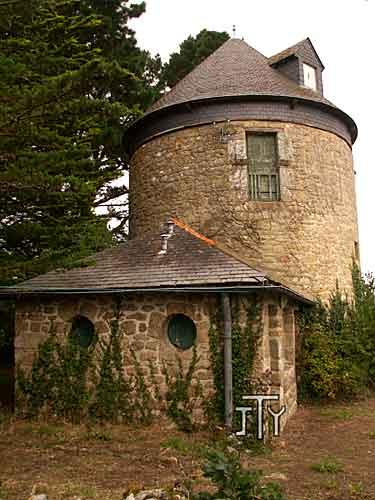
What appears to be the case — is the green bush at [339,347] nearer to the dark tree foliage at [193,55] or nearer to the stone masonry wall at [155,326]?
the stone masonry wall at [155,326]

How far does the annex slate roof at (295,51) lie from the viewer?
45.3ft

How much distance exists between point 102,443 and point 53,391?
5.88 feet

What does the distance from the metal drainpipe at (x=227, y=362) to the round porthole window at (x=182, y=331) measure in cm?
61

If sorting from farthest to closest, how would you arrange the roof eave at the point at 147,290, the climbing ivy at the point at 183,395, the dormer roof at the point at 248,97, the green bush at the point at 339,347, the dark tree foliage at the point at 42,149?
the dormer roof at the point at 248,97
the green bush at the point at 339,347
the climbing ivy at the point at 183,395
the roof eave at the point at 147,290
the dark tree foliage at the point at 42,149

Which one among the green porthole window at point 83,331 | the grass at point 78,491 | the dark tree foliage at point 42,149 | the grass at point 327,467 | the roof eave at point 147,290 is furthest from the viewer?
the green porthole window at point 83,331

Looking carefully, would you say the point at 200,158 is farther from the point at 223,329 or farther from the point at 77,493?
the point at 77,493

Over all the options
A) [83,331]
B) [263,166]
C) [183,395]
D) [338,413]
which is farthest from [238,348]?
[263,166]

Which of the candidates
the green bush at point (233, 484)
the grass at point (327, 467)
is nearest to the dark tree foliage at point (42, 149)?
the grass at point (327, 467)

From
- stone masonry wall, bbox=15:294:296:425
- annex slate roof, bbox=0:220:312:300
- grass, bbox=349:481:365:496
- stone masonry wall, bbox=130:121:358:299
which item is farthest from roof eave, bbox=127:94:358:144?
grass, bbox=349:481:365:496

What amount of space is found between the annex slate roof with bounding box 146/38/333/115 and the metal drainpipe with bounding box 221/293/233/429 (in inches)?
227

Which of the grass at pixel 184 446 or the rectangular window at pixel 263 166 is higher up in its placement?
the rectangular window at pixel 263 166

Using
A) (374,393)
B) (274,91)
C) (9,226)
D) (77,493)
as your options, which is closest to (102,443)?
(77,493)

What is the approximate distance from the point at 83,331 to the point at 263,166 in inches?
220

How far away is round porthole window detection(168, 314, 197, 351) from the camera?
8922mm
